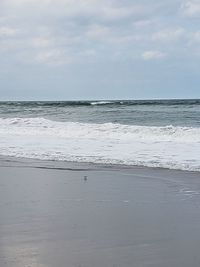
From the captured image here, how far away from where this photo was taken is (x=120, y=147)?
1489 centimetres

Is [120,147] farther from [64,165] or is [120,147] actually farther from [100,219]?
[100,219]

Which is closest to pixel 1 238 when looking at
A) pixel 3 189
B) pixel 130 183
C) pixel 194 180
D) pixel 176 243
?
pixel 176 243

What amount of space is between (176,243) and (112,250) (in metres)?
0.70

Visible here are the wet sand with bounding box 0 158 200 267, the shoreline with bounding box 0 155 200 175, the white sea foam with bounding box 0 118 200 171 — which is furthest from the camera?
the white sea foam with bounding box 0 118 200 171

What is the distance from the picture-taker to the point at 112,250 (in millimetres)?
4520

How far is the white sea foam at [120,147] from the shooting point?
11844 mm

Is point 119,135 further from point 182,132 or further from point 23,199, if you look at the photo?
point 23,199

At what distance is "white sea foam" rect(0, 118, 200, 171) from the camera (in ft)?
38.9

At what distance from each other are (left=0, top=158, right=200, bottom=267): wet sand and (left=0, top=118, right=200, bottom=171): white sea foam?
7.03ft

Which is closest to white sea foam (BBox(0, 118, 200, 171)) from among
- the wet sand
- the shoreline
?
the shoreline

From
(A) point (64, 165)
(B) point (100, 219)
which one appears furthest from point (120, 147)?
(B) point (100, 219)

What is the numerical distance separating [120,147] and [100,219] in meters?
9.14

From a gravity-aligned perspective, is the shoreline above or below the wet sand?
below

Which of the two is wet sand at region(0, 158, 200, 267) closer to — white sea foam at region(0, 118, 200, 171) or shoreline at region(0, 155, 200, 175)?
shoreline at region(0, 155, 200, 175)
